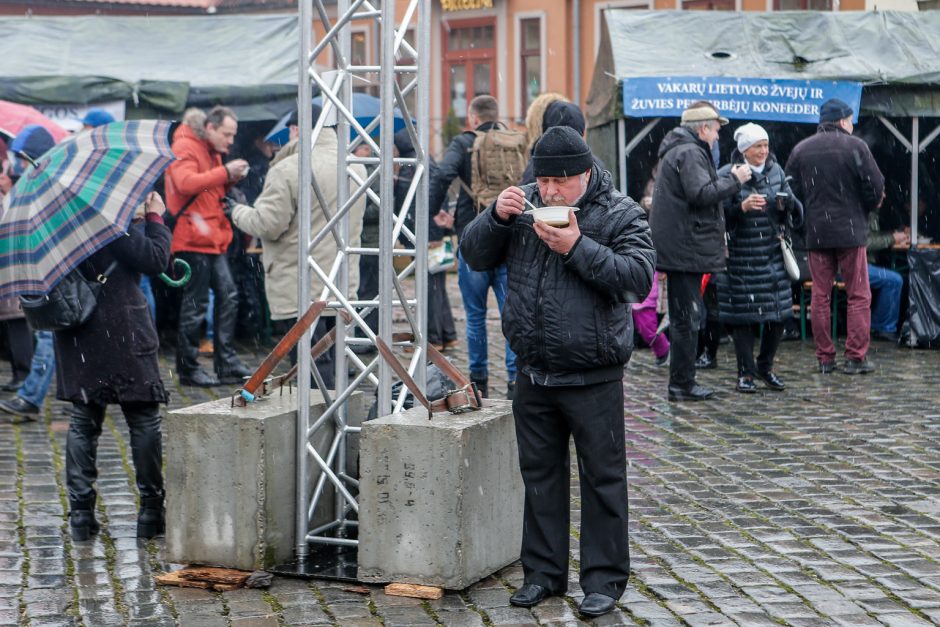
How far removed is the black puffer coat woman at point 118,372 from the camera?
6.20 m

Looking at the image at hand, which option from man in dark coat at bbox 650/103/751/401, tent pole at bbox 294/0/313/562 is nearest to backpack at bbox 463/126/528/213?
man in dark coat at bbox 650/103/751/401

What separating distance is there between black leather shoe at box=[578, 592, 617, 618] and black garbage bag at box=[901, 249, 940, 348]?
317 inches

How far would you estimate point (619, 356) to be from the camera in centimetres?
511

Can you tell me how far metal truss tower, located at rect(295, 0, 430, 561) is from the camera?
18.1ft

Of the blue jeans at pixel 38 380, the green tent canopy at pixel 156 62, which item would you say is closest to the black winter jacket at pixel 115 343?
the blue jeans at pixel 38 380

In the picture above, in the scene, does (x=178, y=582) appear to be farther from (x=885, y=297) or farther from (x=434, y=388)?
(x=885, y=297)

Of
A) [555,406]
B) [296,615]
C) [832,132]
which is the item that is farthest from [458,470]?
[832,132]

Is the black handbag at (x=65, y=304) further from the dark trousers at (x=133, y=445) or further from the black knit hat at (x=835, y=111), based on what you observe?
the black knit hat at (x=835, y=111)

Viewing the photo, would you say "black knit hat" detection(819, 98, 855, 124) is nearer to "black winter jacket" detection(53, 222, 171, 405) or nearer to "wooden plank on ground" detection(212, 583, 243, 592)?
"black winter jacket" detection(53, 222, 171, 405)

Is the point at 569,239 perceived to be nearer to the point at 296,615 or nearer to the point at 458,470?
the point at 458,470

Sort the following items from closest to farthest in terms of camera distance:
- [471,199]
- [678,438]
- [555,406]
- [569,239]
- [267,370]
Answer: [569,239], [555,406], [267,370], [678,438], [471,199]

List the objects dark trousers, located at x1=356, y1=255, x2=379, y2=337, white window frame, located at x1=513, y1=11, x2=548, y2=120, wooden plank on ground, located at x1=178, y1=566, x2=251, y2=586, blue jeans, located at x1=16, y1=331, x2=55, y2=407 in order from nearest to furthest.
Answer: wooden plank on ground, located at x1=178, y1=566, x2=251, y2=586 → blue jeans, located at x1=16, y1=331, x2=55, y2=407 → dark trousers, located at x1=356, y1=255, x2=379, y2=337 → white window frame, located at x1=513, y1=11, x2=548, y2=120

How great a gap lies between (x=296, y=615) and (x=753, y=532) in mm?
2221

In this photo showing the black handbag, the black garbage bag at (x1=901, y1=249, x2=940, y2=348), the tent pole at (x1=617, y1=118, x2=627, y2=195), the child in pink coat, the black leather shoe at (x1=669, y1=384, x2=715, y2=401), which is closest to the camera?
the black handbag
